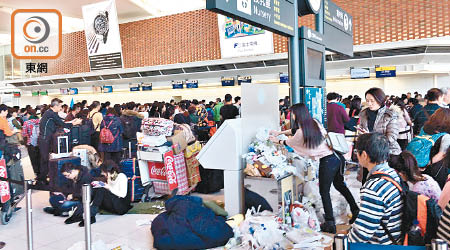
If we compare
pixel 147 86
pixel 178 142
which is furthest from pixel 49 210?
pixel 147 86

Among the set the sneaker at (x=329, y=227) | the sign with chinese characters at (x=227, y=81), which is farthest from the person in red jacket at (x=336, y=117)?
the sign with chinese characters at (x=227, y=81)

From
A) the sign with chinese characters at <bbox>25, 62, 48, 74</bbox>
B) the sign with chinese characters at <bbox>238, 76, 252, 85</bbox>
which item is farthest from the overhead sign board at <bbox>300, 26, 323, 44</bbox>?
the sign with chinese characters at <bbox>25, 62, 48, 74</bbox>

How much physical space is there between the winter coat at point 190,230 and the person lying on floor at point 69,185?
4.76 feet

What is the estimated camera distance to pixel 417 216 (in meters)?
2.05

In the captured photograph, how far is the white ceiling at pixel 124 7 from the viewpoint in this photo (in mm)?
18906

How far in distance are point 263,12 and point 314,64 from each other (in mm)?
1969

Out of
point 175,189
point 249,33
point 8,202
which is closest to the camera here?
point 8,202

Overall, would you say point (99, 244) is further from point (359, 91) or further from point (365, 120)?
point (359, 91)

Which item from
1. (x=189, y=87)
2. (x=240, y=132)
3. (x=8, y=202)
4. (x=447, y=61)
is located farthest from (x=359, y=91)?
(x=8, y=202)

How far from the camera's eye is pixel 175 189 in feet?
18.4

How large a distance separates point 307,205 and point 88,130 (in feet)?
15.1

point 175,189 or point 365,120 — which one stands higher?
point 365,120

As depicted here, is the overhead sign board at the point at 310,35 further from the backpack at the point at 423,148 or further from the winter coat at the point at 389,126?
the backpack at the point at 423,148

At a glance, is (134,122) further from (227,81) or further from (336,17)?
(227,81)
